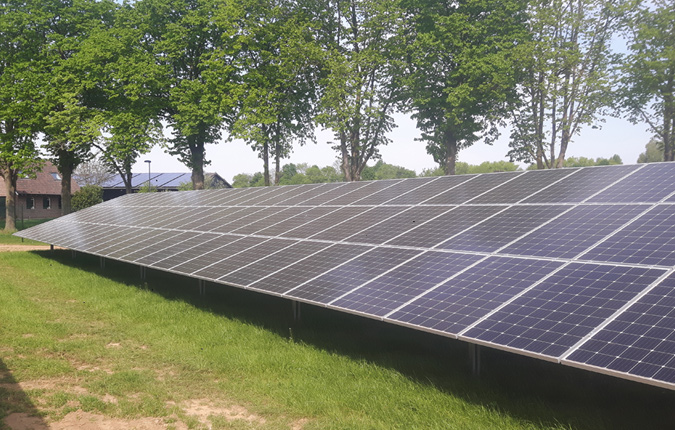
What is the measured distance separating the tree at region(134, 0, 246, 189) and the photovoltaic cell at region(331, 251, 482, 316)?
39125 mm

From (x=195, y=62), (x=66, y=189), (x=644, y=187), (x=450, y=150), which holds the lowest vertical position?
(x=644, y=187)

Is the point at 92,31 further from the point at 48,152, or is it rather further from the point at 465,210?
the point at 465,210

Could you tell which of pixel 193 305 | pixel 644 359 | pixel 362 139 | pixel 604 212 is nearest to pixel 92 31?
pixel 362 139

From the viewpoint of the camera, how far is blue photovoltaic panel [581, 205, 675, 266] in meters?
8.70

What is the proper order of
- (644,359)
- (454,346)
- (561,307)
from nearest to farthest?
(644,359) → (561,307) → (454,346)

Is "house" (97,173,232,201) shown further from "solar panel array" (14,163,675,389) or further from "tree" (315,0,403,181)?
"solar panel array" (14,163,675,389)

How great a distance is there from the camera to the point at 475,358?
9883 mm

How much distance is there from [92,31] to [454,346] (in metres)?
48.6

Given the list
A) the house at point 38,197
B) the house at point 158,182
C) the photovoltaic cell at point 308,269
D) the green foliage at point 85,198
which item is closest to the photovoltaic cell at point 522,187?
the photovoltaic cell at point 308,269

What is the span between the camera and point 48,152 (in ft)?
163

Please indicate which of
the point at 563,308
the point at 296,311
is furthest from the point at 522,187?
the point at 563,308

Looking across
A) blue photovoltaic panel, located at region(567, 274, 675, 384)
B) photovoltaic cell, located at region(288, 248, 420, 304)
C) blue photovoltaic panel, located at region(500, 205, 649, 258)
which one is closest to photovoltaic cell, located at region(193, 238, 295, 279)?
photovoltaic cell, located at region(288, 248, 420, 304)

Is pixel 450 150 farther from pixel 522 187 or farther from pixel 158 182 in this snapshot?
pixel 158 182

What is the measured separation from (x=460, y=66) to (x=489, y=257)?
3919 cm
